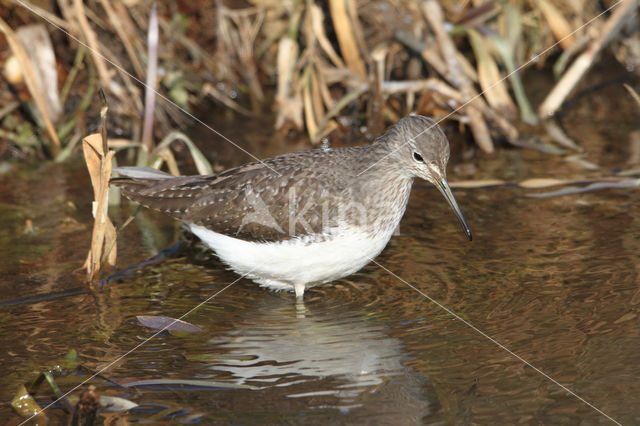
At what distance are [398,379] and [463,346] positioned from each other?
0.56 metres

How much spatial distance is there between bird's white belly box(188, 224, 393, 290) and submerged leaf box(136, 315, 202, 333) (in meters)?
0.75

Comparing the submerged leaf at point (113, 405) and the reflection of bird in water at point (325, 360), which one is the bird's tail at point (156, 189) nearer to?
the reflection of bird in water at point (325, 360)

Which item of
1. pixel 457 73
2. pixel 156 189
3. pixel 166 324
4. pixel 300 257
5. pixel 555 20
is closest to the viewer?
pixel 166 324

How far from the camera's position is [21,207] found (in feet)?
25.2

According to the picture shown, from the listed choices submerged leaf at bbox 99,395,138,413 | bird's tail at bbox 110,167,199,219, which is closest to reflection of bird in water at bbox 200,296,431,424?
submerged leaf at bbox 99,395,138,413

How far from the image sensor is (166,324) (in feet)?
17.5

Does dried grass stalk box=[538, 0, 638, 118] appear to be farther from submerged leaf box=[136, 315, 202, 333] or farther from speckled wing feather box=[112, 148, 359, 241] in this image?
submerged leaf box=[136, 315, 202, 333]

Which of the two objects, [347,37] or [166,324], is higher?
[347,37]

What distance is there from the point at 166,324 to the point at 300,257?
105cm

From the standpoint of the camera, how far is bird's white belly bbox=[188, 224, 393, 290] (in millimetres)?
5586

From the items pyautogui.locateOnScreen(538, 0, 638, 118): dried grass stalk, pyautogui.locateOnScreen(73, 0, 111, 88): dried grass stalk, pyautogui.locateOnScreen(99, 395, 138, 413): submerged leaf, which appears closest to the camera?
pyautogui.locateOnScreen(99, 395, 138, 413): submerged leaf

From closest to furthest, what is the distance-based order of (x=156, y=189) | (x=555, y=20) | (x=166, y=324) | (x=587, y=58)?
(x=166, y=324)
(x=156, y=189)
(x=587, y=58)
(x=555, y=20)

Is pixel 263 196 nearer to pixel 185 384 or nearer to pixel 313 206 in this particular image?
pixel 313 206

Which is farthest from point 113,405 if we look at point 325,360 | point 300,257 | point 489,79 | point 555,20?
point 555,20
